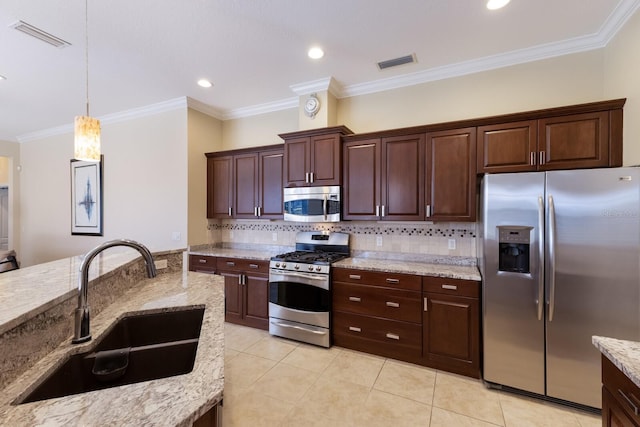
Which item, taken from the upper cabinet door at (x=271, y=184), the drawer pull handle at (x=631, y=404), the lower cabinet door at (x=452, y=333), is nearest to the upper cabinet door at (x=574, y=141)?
the lower cabinet door at (x=452, y=333)

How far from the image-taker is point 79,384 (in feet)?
3.45

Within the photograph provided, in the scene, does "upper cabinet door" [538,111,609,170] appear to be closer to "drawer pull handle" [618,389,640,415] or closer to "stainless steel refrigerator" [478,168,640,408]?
"stainless steel refrigerator" [478,168,640,408]

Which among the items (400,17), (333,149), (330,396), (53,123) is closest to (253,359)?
(330,396)

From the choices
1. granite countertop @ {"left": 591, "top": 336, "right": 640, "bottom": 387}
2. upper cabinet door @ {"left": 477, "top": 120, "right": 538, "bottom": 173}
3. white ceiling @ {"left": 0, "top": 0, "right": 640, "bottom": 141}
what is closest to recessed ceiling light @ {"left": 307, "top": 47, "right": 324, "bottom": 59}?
white ceiling @ {"left": 0, "top": 0, "right": 640, "bottom": 141}

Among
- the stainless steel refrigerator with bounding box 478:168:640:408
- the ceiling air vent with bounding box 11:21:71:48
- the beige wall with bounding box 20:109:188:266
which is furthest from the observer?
the beige wall with bounding box 20:109:188:266

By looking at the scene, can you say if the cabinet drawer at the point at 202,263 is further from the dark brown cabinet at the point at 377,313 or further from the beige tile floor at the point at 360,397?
the dark brown cabinet at the point at 377,313

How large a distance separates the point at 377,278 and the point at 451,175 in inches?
48.8

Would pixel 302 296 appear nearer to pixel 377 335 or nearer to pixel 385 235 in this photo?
pixel 377 335

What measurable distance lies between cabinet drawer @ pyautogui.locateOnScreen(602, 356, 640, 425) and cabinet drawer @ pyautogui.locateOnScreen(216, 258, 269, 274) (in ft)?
9.49

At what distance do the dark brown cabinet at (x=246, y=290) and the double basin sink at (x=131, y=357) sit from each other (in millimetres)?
1895

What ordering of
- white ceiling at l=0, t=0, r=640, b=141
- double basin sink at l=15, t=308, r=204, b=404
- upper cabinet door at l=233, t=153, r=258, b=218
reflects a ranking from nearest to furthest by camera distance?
double basin sink at l=15, t=308, r=204, b=404 → white ceiling at l=0, t=0, r=640, b=141 → upper cabinet door at l=233, t=153, r=258, b=218

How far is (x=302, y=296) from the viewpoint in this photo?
3.08 metres

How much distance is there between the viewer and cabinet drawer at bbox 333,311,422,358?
104 inches

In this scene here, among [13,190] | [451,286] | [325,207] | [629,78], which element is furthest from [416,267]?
[13,190]
